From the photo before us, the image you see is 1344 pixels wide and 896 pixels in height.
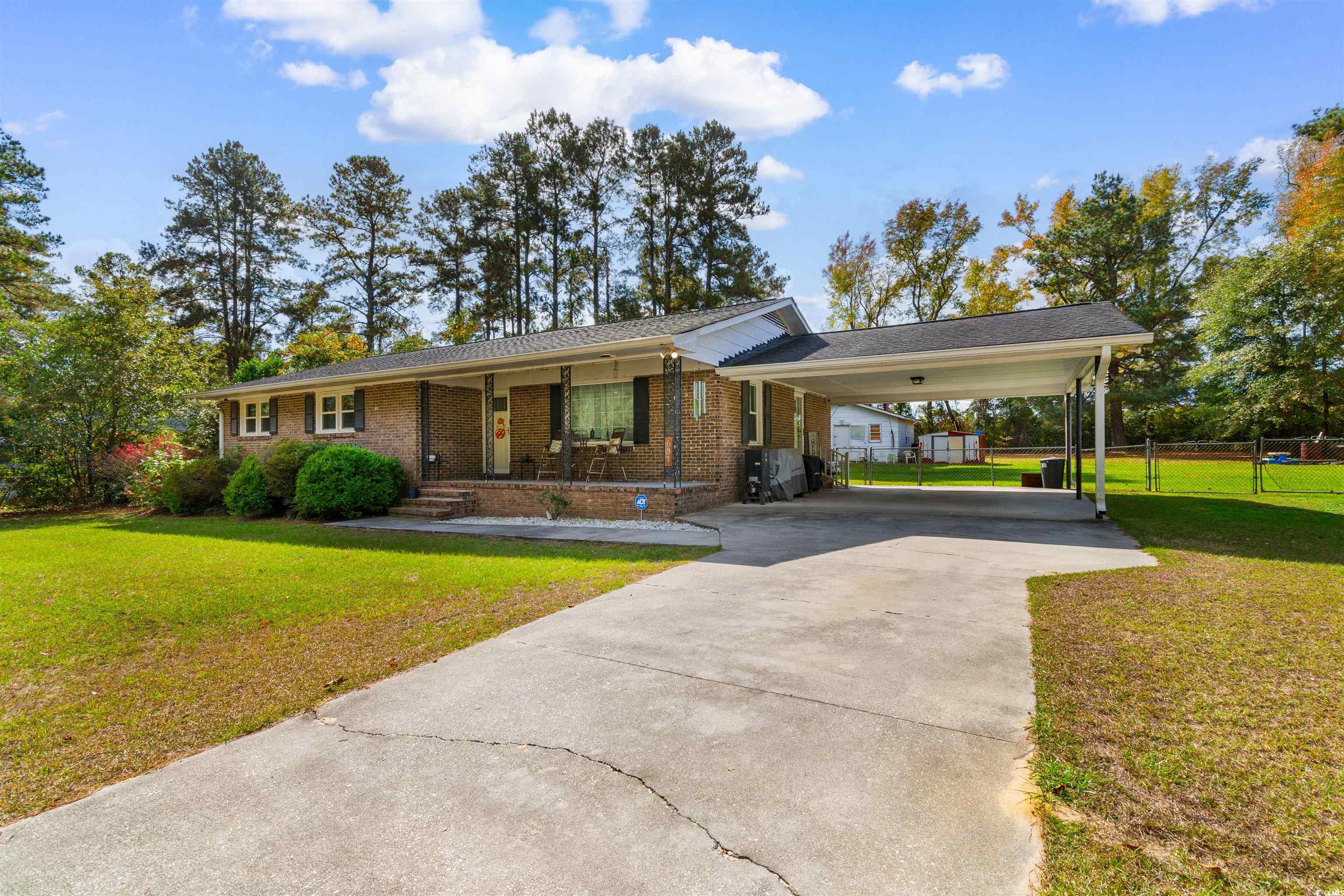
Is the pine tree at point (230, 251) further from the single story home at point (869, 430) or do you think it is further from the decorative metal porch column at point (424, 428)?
the single story home at point (869, 430)

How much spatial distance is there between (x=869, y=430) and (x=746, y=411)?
23.0m

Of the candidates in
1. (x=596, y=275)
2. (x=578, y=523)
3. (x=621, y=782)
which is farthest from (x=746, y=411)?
(x=596, y=275)

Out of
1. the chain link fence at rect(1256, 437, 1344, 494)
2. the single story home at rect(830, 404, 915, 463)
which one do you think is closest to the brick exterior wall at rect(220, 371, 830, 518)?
the chain link fence at rect(1256, 437, 1344, 494)

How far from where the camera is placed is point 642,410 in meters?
12.2

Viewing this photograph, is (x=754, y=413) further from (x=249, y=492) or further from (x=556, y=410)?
(x=249, y=492)

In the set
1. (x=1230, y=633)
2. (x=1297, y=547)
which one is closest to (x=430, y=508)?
(x=1230, y=633)

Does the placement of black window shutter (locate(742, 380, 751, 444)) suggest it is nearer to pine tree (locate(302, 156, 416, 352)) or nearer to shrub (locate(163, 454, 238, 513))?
shrub (locate(163, 454, 238, 513))

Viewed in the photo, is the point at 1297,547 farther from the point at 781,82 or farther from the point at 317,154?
the point at 317,154

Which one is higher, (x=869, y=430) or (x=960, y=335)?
(x=960, y=335)

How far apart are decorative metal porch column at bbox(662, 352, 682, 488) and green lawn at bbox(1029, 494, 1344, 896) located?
6.19m

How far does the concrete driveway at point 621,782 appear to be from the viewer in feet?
5.73

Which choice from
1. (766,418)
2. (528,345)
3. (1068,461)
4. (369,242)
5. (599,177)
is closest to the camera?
(528,345)

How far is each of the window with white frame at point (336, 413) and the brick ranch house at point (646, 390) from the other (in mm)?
39

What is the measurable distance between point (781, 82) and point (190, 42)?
446 inches
